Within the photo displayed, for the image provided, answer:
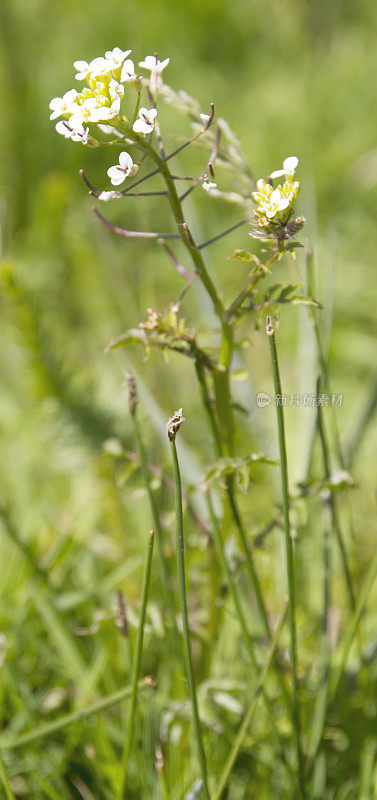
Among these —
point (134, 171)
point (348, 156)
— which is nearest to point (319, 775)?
point (134, 171)

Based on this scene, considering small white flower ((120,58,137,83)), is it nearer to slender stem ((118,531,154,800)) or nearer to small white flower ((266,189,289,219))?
small white flower ((266,189,289,219))

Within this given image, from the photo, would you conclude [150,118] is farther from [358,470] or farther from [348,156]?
[348,156]

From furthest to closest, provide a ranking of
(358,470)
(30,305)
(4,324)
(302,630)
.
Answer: (4,324)
(358,470)
(30,305)
(302,630)

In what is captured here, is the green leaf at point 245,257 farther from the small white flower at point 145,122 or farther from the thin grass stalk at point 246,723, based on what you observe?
the thin grass stalk at point 246,723

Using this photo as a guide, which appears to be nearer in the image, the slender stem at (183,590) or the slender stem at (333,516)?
the slender stem at (183,590)

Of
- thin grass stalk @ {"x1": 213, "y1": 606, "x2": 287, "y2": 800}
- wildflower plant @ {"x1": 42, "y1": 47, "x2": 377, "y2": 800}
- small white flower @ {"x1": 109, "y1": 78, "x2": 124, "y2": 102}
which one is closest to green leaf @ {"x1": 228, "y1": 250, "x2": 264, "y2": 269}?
wildflower plant @ {"x1": 42, "y1": 47, "x2": 377, "y2": 800}

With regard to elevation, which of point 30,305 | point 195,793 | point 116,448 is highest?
point 30,305

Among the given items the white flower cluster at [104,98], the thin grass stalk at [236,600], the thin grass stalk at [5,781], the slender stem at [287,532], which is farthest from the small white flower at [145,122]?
the thin grass stalk at [5,781]
